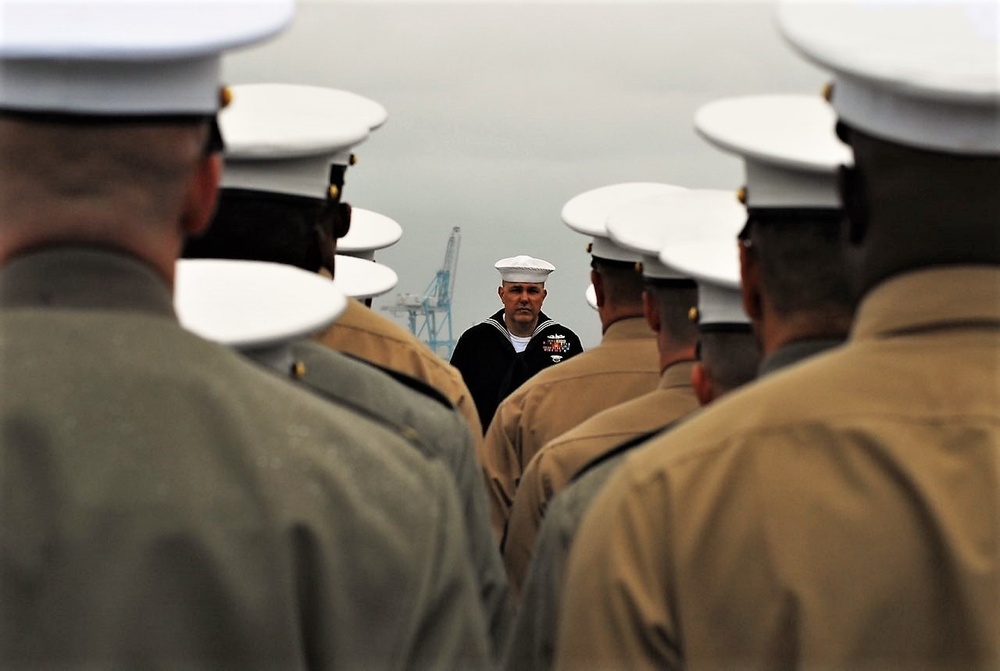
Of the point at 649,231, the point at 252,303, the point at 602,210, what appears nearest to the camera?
the point at 252,303

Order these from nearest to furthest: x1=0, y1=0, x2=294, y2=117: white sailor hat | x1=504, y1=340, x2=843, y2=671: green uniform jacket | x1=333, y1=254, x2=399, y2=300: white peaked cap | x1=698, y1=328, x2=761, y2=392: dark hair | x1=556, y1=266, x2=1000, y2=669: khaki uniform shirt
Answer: x1=556, y1=266, x2=1000, y2=669: khaki uniform shirt, x1=0, y1=0, x2=294, y2=117: white sailor hat, x1=504, y1=340, x2=843, y2=671: green uniform jacket, x1=698, y1=328, x2=761, y2=392: dark hair, x1=333, y1=254, x2=399, y2=300: white peaked cap

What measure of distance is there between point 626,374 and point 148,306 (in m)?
4.30

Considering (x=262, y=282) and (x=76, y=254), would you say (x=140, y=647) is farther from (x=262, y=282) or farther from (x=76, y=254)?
(x=262, y=282)

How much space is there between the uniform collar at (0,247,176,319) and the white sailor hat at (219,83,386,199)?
1894 mm

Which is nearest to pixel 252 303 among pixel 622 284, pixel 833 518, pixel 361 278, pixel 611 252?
pixel 833 518

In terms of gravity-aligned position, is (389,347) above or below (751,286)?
below

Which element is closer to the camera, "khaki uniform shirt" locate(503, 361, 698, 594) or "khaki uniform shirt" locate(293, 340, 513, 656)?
"khaki uniform shirt" locate(293, 340, 513, 656)

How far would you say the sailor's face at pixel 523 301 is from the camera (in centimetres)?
1277

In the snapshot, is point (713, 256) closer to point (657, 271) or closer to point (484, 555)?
point (657, 271)

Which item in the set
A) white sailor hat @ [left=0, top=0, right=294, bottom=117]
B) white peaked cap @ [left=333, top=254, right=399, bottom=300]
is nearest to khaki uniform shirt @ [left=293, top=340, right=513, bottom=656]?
white sailor hat @ [left=0, top=0, right=294, bottom=117]

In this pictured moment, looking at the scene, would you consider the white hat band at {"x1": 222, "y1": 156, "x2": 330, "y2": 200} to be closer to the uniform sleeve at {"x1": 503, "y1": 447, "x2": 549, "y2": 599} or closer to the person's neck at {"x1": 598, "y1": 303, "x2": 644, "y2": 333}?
the uniform sleeve at {"x1": 503, "y1": 447, "x2": 549, "y2": 599}

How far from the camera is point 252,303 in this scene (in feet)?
11.1

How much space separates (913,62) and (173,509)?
1.22 m

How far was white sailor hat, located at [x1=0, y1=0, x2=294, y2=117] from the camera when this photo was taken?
2.30 m
